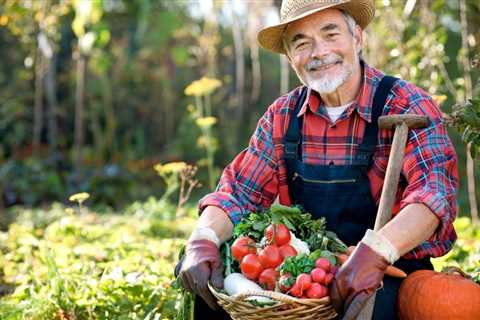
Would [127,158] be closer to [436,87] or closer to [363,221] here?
[436,87]

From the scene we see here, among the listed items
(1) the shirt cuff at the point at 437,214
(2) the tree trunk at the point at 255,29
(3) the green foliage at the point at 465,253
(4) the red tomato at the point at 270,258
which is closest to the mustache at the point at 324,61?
(1) the shirt cuff at the point at 437,214

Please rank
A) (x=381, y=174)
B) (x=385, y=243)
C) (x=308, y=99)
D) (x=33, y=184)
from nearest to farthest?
(x=385, y=243) < (x=381, y=174) < (x=308, y=99) < (x=33, y=184)

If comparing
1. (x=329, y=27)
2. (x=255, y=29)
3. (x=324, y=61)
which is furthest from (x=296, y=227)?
(x=255, y=29)

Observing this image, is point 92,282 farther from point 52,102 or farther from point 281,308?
point 52,102

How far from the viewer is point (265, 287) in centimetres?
246

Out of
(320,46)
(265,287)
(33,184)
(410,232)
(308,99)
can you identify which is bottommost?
(33,184)

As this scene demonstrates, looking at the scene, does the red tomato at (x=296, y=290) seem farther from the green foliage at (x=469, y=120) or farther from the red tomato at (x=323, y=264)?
the green foliage at (x=469, y=120)

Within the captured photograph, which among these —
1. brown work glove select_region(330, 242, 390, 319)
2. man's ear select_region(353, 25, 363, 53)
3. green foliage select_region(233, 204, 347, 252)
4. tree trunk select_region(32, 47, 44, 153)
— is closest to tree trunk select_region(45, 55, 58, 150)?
tree trunk select_region(32, 47, 44, 153)

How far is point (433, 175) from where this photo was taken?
2.65m

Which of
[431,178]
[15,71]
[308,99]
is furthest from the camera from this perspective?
[15,71]

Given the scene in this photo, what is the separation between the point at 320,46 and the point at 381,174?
549 millimetres

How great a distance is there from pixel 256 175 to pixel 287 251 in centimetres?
71

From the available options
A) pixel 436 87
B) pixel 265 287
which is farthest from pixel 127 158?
pixel 265 287

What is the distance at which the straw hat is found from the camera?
2.92 m
